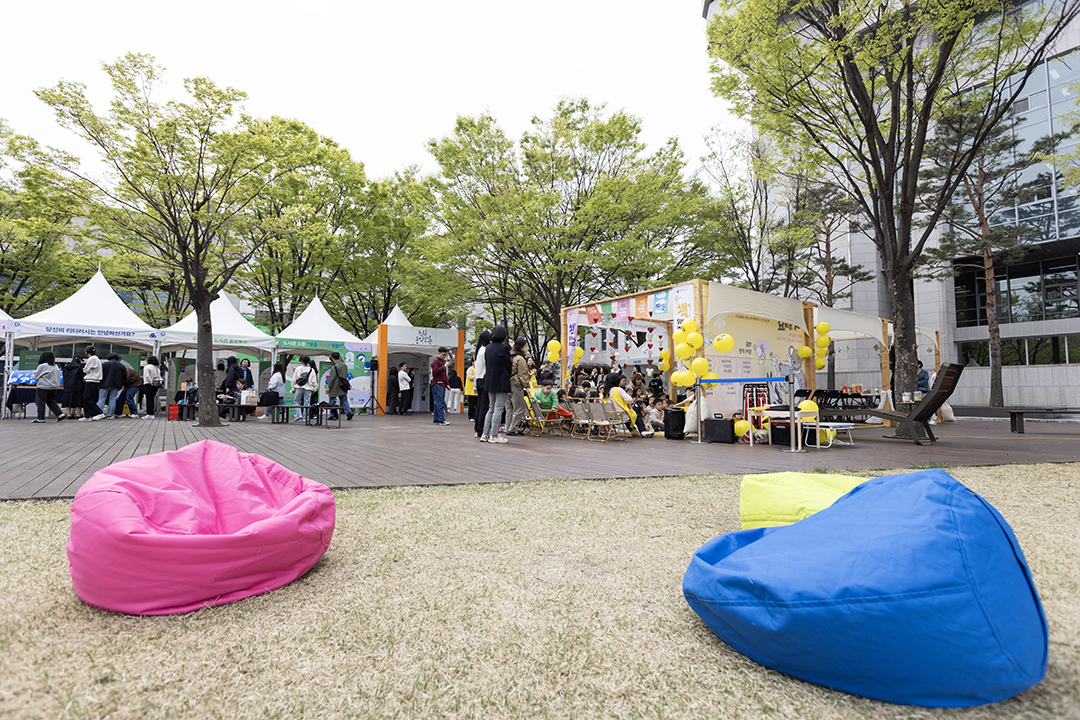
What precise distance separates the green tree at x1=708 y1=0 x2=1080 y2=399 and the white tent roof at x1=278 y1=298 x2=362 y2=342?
40.7 feet

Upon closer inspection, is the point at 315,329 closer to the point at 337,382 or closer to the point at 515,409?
the point at 337,382

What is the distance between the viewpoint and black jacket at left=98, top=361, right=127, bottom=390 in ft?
44.3

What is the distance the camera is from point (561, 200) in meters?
16.7

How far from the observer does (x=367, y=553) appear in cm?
289

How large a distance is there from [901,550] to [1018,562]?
0.29 metres

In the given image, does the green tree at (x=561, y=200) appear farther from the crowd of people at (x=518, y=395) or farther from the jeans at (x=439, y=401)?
the jeans at (x=439, y=401)

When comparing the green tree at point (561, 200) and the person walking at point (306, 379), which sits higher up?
the green tree at point (561, 200)

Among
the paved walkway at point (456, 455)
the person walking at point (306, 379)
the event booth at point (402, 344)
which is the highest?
the event booth at point (402, 344)


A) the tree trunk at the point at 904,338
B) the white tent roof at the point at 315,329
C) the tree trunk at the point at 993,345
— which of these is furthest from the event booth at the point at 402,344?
the tree trunk at the point at 993,345

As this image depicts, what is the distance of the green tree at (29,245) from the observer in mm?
16656

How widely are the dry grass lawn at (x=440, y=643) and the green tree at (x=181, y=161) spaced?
970cm

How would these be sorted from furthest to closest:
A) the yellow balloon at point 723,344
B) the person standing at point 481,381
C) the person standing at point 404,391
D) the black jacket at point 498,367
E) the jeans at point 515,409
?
the person standing at point 404,391
the yellow balloon at point 723,344
the jeans at point 515,409
the person standing at point 481,381
the black jacket at point 498,367

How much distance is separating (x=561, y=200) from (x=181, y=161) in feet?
31.3

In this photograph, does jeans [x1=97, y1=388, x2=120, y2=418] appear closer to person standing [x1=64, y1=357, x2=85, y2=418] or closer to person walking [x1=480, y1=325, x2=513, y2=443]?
person standing [x1=64, y1=357, x2=85, y2=418]
